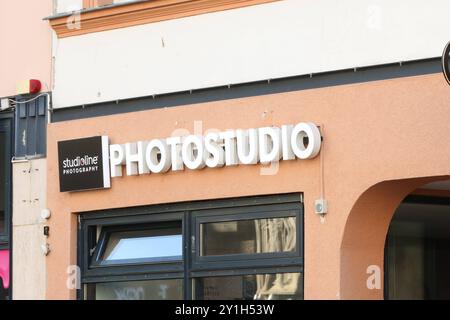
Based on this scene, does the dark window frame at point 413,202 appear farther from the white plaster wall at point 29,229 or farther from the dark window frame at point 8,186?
the dark window frame at point 8,186

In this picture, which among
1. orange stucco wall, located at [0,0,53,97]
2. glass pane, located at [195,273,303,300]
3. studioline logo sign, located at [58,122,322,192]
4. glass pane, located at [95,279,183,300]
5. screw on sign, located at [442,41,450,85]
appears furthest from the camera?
orange stucco wall, located at [0,0,53,97]

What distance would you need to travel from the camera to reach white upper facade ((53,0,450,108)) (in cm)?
1166

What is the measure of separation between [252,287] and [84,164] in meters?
2.31

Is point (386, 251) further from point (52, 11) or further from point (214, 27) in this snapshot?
point (52, 11)

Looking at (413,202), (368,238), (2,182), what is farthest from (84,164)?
(413,202)

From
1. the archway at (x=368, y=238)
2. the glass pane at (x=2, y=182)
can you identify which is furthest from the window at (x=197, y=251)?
the glass pane at (x=2, y=182)

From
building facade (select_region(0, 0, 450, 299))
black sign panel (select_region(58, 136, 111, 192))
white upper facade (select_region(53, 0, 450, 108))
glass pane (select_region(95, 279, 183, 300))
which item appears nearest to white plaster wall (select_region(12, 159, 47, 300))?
building facade (select_region(0, 0, 450, 299))

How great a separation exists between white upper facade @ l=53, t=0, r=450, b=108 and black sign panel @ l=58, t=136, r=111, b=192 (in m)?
0.47

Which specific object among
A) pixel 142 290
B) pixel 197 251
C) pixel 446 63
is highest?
pixel 446 63

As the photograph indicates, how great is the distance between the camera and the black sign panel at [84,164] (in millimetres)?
13445

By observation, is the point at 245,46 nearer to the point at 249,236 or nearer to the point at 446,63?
the point at 249,236

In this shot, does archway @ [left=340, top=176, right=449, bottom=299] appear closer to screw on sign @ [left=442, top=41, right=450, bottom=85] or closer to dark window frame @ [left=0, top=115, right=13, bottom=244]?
screw on sign @ [left=442, top=41, right=450, bottom=85]

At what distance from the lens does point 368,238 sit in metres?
12.1

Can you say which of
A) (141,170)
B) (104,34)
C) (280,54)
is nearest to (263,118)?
(280,54)
